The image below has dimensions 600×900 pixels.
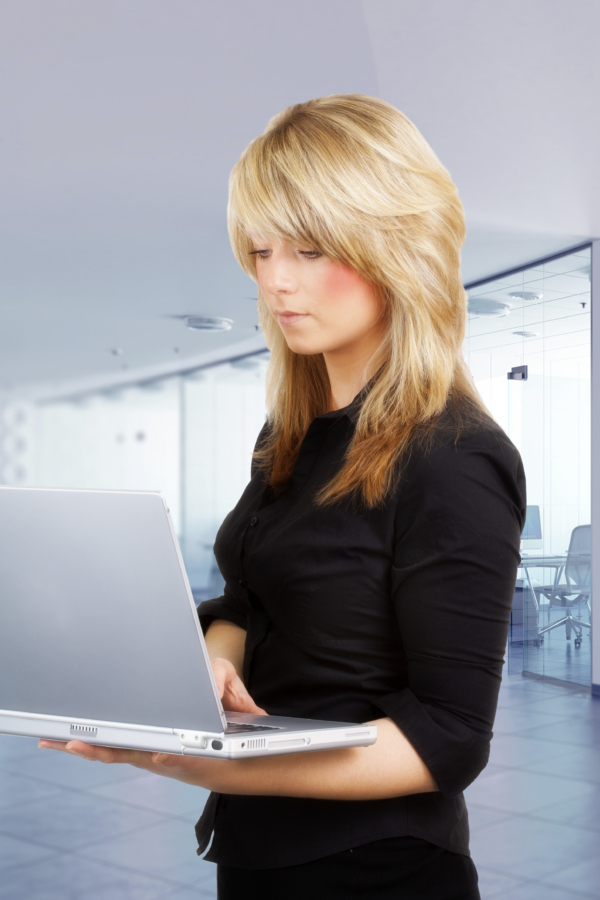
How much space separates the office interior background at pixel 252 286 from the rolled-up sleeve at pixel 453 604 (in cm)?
37

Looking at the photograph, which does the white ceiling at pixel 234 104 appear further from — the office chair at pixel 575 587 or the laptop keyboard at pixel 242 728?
the laptop keyboard at pixel 242 728

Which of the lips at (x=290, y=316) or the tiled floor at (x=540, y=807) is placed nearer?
the lips at (x=290, y=316)

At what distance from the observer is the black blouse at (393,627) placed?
0.82m

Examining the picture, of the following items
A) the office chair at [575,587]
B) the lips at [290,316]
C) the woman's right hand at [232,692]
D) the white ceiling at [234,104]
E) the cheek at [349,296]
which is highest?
the white ceiling at [234,104]

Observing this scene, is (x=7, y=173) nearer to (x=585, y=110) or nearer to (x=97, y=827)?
(x=585, y=110)

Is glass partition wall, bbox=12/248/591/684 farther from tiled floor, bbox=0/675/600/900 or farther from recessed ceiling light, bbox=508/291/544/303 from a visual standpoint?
tiled floor, bbox=0/675/600/900

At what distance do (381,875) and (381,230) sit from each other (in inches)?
26.9

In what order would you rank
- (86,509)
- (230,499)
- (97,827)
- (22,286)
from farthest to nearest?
(230,499) → (22,286) → (97,827) → (86,509)

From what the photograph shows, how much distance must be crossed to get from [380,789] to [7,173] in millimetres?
5378

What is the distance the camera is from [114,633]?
0.77 metres

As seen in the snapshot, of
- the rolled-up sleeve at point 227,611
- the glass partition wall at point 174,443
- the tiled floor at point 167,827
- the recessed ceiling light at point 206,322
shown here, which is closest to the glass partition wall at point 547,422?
the tiled floor at point 167,827

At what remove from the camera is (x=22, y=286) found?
8.47 m

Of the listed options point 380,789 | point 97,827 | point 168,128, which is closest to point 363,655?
point 380,789

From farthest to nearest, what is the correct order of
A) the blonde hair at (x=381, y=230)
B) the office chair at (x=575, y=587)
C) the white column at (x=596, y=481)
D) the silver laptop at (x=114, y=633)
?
the office chair at (x=575, y=587), the white column at (x=596, y=481), the blonde hair at (x=381, y=230), the silver laptop at (x=114, y=633)
